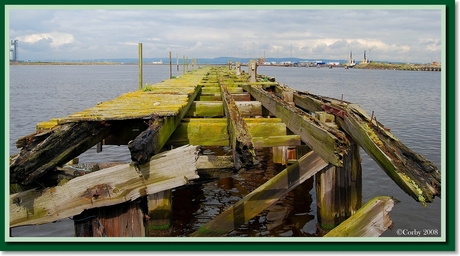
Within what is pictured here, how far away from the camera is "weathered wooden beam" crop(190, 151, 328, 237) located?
517 cm

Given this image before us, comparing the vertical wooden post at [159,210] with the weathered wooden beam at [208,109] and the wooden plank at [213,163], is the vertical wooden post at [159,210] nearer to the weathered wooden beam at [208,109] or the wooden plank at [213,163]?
the weathered wooden beam at [208,109]

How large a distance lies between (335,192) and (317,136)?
2952 millimetres

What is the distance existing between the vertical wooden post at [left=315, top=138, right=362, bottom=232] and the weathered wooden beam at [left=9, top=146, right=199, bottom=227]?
3.85m

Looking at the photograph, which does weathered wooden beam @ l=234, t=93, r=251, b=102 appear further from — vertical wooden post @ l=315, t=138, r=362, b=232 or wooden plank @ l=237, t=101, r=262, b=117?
vertical wooden post @ l=315, t=138, r=362, b=232

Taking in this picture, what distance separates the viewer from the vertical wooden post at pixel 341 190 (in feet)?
21.6

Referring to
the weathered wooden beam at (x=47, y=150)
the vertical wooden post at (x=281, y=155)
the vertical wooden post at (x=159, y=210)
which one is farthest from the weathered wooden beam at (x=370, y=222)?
the vertical wooden post at (x=281, y=155)

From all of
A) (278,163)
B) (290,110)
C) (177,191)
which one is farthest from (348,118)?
(278,163)

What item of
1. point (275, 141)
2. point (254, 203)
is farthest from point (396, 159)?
point (254, 203)

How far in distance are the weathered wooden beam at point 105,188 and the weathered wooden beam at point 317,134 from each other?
49.2 inches

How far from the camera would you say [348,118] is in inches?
205

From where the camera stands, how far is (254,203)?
17.5 ft

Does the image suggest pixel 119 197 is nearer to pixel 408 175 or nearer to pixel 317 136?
pixel 317 136

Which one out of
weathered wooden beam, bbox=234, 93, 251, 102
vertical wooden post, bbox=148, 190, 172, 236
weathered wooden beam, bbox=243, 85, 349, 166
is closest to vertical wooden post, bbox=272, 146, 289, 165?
weathered wooden beam, bbox=234, 93, 251, 102

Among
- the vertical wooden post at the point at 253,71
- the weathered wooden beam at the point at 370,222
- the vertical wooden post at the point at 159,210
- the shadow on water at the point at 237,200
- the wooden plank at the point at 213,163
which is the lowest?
the shadow on water at the point at 237,200
